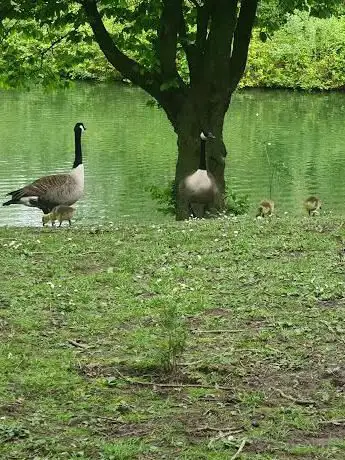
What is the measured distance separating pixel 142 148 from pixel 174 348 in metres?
23.4

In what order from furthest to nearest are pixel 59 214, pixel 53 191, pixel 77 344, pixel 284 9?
pixel 284 9 → pixel 53 191 → pixel 59 214 → pixel 77 344

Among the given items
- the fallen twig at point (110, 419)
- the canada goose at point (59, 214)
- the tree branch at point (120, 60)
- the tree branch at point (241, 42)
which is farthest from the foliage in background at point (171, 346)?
the tree branch at point (241, 42)

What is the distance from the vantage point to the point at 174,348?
217 inches

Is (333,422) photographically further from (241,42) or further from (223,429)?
Answer: (241,42)

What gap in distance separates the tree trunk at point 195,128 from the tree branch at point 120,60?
2.01 ft

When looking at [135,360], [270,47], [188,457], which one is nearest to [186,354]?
[135,360]

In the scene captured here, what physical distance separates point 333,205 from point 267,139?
10737 mm

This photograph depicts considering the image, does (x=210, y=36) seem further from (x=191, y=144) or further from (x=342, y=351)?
(x=342, y=351)

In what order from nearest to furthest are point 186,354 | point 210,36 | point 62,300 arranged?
point 186,354, point 62,300, point 210,36

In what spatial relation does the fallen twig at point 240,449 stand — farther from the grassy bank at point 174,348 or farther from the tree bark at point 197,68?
the tree bark at point 197,68

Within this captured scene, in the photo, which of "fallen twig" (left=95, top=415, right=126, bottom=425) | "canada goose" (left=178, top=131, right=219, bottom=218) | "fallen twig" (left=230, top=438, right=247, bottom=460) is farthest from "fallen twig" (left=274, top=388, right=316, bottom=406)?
"canada goose" (left=178, top=131, right=219, bottom=218)

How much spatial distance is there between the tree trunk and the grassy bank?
5418 mm

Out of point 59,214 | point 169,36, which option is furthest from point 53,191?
point 169,36

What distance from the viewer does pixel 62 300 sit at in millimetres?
7156
